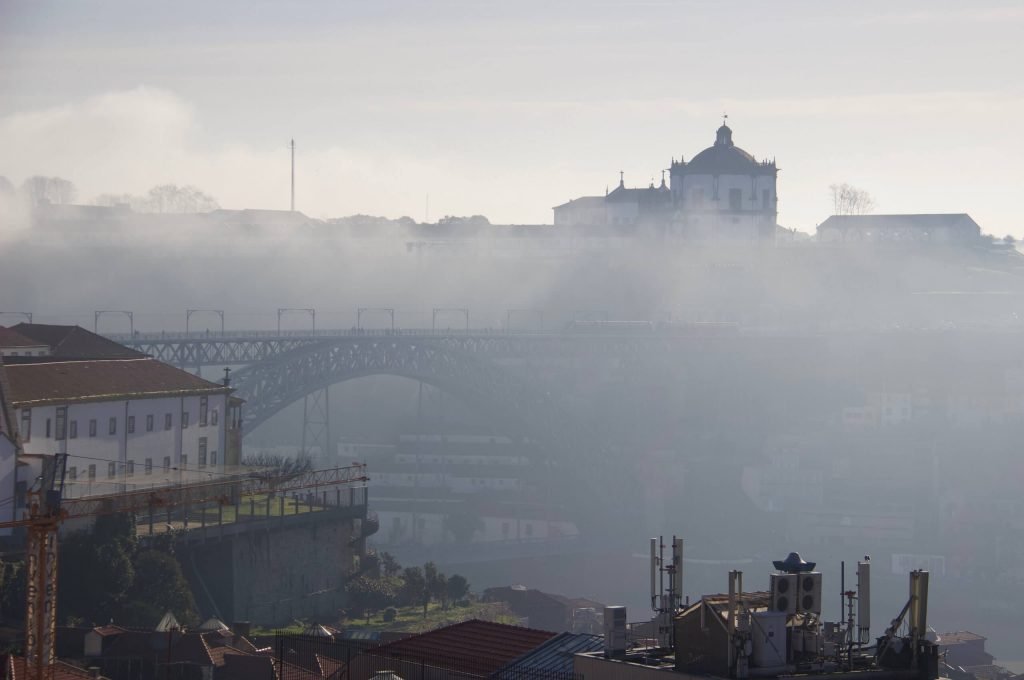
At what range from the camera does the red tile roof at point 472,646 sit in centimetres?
1702

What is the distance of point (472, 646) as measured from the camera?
17797 millimetres

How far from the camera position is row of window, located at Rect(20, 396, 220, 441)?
35.8m

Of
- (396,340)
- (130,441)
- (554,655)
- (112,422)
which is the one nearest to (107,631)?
(112,422)

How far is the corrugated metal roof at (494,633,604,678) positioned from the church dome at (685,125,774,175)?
85648 millimetres

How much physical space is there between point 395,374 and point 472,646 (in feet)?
174

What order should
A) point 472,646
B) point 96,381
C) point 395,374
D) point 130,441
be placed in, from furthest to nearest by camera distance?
point 395,374 < point 130,441 < point 96,381 < point 472,646

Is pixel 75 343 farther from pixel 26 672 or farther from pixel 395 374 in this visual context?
pixel 395 374

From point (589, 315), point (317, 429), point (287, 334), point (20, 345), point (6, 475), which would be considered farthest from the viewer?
point (589, 315)

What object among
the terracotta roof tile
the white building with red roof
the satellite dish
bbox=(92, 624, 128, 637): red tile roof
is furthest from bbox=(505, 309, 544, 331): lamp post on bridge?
the satellite dish

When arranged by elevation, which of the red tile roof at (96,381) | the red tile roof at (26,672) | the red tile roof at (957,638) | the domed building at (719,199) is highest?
the domed building at (719,199)

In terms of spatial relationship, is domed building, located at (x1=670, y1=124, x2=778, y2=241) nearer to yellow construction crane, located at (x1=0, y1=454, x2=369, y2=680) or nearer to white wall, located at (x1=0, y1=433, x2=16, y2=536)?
yellow construction crane, located at (x1=0, y1=454, x2=369, y2=680)

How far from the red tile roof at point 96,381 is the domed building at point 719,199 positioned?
63.2 meters

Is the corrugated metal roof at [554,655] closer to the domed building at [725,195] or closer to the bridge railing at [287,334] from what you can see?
the bridge railing at [287,334]

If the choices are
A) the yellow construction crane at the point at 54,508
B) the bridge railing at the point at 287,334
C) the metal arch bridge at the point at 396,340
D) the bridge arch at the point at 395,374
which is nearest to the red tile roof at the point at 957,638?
the yellow construction crane at the point at 54,508
